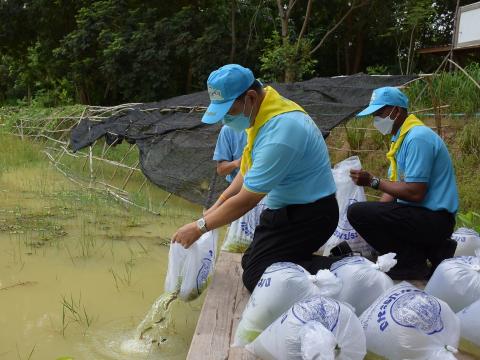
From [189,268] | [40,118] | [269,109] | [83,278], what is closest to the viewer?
[269,109]

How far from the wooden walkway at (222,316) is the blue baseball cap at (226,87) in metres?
0.86

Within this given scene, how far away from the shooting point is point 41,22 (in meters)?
16.1

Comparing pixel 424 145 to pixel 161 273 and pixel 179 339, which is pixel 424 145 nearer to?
pixel 179 339

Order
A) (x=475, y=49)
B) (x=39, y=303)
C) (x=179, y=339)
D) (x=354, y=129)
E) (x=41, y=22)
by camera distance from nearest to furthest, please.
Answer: (x=179, y=339) < (x=39, y=303) < (x=354, y=129) < (x=475, y=49) < (x=41, y=22)

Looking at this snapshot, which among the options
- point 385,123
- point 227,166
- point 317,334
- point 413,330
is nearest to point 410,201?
point 385,123

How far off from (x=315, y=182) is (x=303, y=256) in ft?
1.19

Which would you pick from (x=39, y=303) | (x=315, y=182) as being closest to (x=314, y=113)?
(x=315, y=182)

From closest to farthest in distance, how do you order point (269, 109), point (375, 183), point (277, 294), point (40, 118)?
point (277, 294) → point (269, 109) → point (375, 183) → point (40, 118)

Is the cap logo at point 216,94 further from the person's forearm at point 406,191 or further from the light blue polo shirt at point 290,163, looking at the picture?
the person's forearm at point 406,191

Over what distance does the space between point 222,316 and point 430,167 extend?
1.26 meters

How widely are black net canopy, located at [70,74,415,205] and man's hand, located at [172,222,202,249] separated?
2422 mm

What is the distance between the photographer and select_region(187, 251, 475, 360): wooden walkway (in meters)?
1.94

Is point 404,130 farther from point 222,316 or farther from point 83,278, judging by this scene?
point 83,278

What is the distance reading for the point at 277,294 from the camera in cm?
195
